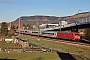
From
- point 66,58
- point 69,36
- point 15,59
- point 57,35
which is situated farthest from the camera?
point 57,35

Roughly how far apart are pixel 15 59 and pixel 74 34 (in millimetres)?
42452

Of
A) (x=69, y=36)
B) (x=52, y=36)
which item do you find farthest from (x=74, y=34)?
(x=52, y=36)

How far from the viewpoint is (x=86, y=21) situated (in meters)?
69.4

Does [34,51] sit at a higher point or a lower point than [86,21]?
lower

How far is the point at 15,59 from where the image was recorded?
3403 cm

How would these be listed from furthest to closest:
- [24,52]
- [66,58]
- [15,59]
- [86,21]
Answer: [86,21], [24,52], [66,58], [15,59]

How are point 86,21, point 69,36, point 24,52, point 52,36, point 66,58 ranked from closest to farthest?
point 66,58
point 24,52
point 86,21
point 69,36
point 52,36

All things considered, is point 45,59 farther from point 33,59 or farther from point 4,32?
point 4,32

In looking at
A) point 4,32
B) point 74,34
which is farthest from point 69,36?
point 4,32

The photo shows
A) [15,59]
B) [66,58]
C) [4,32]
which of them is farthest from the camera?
[4,32]

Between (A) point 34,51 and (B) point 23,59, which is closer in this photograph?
(B) point 23,59

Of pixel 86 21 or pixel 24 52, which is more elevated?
pixel 86 21

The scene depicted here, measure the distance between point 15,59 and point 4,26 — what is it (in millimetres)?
90719

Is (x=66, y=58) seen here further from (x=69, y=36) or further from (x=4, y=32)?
(x=4, y=32)
